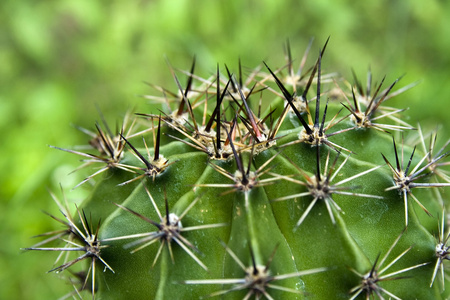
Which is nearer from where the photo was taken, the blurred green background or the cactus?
the cactus

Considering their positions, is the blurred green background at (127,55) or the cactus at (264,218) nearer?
the cactus at (264,218)

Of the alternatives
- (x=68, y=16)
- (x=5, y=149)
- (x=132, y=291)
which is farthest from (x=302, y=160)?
(x=68, y=16)

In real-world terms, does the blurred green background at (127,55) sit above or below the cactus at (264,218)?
above

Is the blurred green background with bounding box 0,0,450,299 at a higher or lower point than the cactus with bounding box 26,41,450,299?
higher
